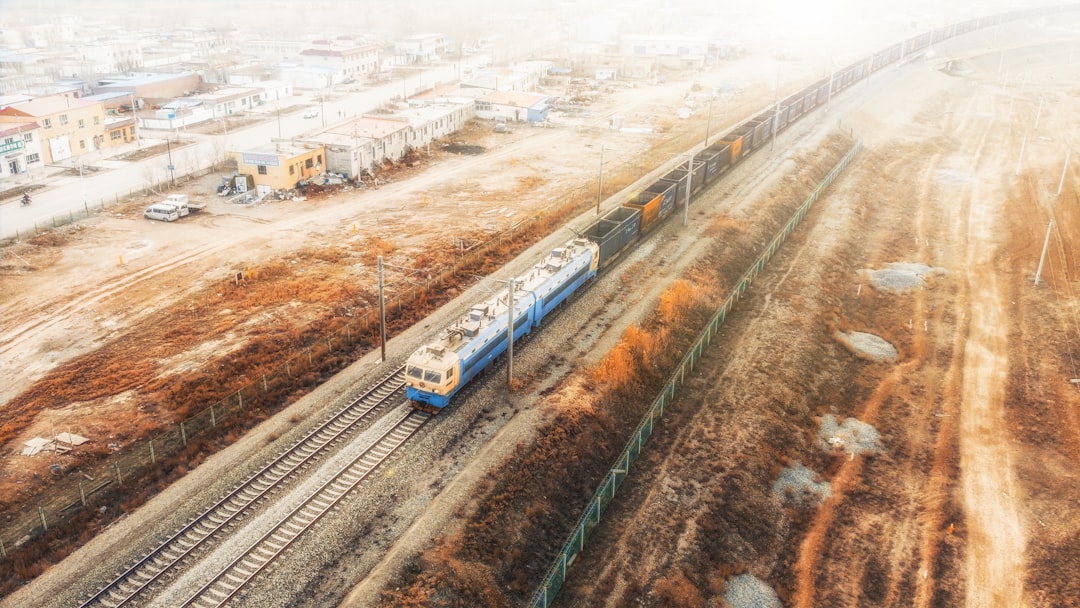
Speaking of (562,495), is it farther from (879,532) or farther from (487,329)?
(879,532)

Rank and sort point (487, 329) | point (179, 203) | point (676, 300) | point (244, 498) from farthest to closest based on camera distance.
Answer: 1. point (179, 203)
2. point (676, 300)
3. point (487, 329)
4. point (244, 498)

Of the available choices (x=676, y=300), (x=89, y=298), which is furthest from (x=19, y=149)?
(x=676, y=300)

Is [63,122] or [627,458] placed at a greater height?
[63,122]

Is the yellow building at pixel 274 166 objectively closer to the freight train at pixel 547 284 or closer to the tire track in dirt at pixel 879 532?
the freight train at pixel 547 284

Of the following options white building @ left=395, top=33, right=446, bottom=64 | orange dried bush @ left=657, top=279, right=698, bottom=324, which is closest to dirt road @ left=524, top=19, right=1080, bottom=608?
orange dried bush @ left=657, top=279, right=698, bottom=324

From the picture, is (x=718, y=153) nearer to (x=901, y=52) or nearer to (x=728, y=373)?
(x=728, y=373)

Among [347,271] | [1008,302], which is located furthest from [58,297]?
[1008,302]
